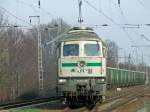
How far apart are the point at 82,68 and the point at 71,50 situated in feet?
4.12

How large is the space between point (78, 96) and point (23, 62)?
38.7 metres

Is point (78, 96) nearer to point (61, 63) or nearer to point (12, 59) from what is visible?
point (61, 63)

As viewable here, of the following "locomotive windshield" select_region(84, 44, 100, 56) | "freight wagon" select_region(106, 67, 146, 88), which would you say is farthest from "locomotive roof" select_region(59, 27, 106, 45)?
"freight wagon" select_region(106, 67, 146, 88)

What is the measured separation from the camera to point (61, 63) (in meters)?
22.8

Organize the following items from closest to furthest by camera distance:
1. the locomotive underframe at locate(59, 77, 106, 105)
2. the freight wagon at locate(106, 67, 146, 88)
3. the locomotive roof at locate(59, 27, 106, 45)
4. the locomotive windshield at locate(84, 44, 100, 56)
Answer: the locomotive underframe at locate(59, 77, 106, 105), the locomotive windshield at locate(84, 44, 100, 56), the locomotive roof at locate(59, 27, 106, 45), the freight wagon at locate(106, 67, 146, 88)

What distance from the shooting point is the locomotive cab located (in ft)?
73.6

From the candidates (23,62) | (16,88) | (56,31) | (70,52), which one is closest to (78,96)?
(70,52)

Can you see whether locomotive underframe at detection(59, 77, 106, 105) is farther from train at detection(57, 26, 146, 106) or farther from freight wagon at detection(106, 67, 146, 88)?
freight wagon at detection(106, 67, 146, 88)

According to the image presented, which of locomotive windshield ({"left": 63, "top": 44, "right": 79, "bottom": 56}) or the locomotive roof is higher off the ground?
the locomotive roof

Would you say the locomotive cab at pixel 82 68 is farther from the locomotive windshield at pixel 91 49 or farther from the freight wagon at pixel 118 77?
the freight wagon at pixel 118 77

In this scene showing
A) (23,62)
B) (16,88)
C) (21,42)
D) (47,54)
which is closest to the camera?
(16,88)

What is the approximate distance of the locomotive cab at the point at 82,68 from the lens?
73.6ft

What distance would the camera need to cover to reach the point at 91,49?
76.4 feet

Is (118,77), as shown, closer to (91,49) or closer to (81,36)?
(81,36)
